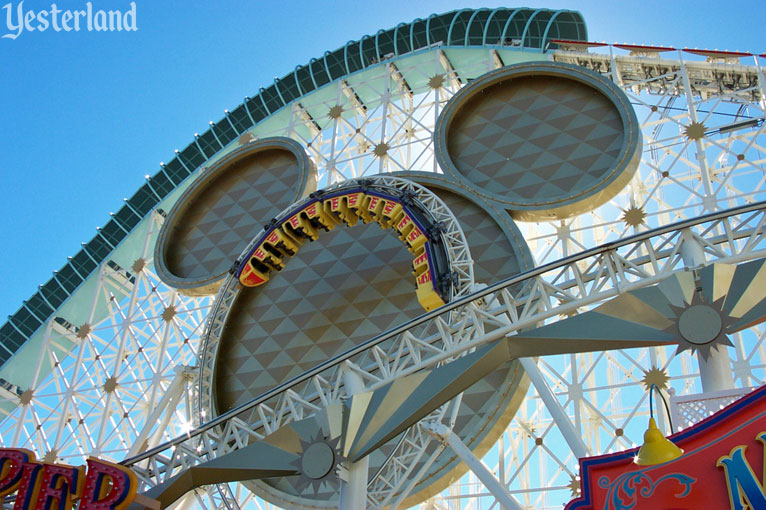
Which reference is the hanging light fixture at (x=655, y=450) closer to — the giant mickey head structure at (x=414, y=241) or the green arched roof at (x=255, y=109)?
the giant mickey head structure at (x=414, y=241)

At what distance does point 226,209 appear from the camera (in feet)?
77.2

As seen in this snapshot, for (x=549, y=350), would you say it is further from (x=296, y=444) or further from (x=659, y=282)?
(x=296, y=444)

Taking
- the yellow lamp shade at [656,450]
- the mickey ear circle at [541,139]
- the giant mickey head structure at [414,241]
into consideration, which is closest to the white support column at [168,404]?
the giant mickey head structure at [414,241]

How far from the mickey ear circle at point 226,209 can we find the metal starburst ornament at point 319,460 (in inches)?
422

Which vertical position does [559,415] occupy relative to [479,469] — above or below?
above

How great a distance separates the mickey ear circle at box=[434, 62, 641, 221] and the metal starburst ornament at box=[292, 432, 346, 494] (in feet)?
29.7

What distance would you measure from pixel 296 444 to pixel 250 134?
16.5m

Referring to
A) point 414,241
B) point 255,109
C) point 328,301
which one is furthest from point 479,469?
point 255,109

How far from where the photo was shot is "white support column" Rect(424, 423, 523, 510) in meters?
12.3

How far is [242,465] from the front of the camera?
39.6ft

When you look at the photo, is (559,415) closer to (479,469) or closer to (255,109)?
(479,469)

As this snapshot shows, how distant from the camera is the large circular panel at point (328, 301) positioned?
60.2 ft

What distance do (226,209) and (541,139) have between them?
9.37 meters

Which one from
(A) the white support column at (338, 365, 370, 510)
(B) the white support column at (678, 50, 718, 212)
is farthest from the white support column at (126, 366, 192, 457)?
(B) the white support column at (678, 50, 718, 212)
